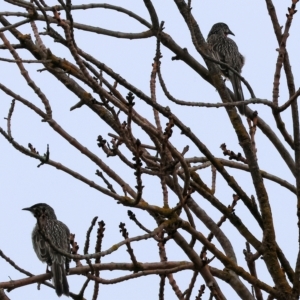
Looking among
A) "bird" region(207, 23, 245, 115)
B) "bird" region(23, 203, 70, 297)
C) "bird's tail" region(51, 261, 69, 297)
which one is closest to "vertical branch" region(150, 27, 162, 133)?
"bird" region(23, 203, 70, 297)

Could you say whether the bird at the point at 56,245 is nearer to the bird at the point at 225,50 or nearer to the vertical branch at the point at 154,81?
the vertical branch at the point at 154,81

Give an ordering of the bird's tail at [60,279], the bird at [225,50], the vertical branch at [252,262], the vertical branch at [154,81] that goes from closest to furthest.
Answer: the vertical branch at [154,81] < the vertical branch at [252,262] < the bird's tail at [60,279] < the bird at [225,50]

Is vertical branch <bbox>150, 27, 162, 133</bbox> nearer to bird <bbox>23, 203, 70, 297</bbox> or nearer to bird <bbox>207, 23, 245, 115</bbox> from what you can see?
bird <bbox>23, 203, 70, 297</bbox>

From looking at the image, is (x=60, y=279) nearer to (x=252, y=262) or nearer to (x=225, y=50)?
(x=252, y=262)

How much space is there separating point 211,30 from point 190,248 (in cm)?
858

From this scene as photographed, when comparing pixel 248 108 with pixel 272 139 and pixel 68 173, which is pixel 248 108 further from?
pixel 68 173

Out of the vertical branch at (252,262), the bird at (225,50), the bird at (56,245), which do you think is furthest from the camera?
the bird at (225,50)

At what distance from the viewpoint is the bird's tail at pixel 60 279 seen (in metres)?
6.19

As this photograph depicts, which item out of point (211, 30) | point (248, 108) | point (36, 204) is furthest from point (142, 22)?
point (211, 30)

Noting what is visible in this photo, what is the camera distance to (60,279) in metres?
6.45

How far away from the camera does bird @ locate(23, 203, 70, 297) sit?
6.37 metres

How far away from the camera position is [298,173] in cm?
511

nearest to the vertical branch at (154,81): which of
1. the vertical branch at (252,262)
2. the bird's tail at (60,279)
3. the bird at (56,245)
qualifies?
the vertical branch at (252,262)

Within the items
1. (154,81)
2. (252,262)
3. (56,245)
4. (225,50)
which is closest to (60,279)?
(56,245)
